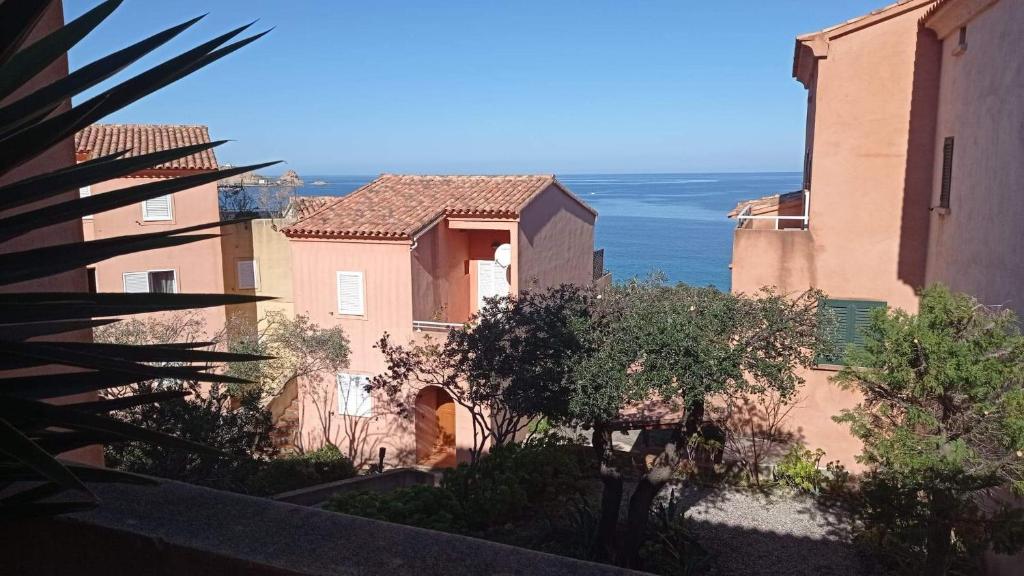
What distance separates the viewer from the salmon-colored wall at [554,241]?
809 inches

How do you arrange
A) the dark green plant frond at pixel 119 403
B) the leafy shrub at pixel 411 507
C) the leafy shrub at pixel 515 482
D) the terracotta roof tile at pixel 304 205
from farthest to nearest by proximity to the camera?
the terracotta roof tile at pixel 304 205
the leafy shrub at pixel 515 482
the leafy shrub at pixel 411 507
the dark green plant frond at pixel 119 403

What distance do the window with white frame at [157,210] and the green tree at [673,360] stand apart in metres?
17.7

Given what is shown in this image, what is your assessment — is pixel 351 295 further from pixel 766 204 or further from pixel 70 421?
pixel 70 421

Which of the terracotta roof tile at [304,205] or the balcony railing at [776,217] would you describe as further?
the terracotta roof tile at [304,205]

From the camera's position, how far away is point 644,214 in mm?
122812

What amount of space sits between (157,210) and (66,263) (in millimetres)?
22812

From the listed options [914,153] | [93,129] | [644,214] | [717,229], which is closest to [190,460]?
[914,153]

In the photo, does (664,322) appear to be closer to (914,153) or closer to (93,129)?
(914,153)

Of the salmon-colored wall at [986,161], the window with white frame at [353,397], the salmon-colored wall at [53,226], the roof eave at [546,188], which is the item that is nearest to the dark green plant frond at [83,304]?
the salmon-colored wall at [53,226]

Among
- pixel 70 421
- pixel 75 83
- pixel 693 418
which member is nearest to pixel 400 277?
pixel 693 418

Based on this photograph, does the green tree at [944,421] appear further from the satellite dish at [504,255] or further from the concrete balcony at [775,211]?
the satellite dish at [504,255]

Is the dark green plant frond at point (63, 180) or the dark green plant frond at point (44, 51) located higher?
the dark green plant frond at point (44, 51)

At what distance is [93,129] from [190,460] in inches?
617

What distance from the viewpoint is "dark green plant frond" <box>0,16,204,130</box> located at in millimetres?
2344
